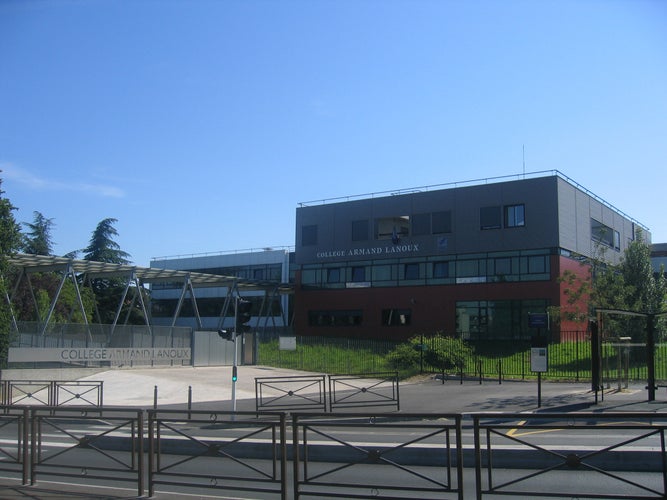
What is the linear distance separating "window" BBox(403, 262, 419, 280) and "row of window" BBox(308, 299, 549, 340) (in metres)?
2.50

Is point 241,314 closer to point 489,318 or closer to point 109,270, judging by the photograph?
point 109,270

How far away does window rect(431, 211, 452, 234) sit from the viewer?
49562 mm

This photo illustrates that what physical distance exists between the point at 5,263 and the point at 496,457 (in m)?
25.3

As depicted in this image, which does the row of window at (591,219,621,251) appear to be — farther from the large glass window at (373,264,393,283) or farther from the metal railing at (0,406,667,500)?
the metal railing at (0,406,667,500)

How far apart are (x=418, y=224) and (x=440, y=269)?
3.91 meters

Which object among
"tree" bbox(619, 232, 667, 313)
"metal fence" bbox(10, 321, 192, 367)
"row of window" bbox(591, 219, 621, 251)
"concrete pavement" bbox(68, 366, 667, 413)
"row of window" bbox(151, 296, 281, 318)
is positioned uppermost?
"row of window" bbox(591, 219, 621, 251)

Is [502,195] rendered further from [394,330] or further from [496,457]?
[496,457]

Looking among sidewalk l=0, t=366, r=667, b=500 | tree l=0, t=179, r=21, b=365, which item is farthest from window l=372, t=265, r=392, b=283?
tree l=0, t=179, r=21, b=365

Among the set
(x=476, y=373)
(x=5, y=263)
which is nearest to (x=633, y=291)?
(x=476, y=373)

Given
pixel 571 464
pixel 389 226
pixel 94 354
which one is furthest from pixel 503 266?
pixel 571 464

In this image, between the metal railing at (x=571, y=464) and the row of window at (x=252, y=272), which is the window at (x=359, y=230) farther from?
the metal railing at (x=571, y=464)

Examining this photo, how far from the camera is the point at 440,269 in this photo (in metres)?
49.6

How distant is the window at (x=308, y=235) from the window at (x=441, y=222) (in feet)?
34.7

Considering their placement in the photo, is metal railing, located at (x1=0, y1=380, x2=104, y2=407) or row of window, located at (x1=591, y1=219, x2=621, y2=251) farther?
row of window, located at (x1=591, y1=219, x2=621, y2=251)
